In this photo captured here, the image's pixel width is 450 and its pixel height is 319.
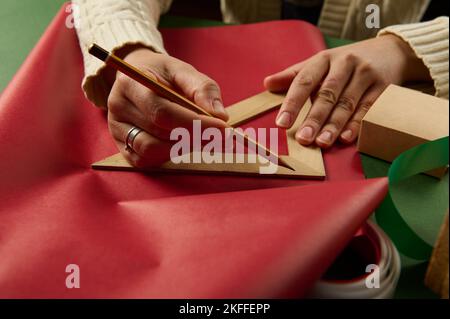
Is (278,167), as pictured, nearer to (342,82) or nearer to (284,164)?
(284,164)

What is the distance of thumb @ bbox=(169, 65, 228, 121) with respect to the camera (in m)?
0.60

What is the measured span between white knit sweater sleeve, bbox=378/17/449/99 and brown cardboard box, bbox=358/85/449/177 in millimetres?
72

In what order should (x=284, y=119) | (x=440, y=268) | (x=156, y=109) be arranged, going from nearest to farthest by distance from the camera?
(x=440, y=268) → (x=156, y=109) → (x=284, y=119)

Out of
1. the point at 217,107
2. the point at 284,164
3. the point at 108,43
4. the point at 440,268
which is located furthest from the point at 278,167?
the point at 108,43

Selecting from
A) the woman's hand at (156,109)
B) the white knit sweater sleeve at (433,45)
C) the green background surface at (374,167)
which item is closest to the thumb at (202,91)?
the woman's hand at (156,109)

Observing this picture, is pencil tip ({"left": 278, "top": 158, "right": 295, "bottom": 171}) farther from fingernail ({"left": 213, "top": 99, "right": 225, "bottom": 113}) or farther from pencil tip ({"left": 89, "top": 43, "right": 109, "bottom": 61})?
pencil tip ({"left": 89, "top": 43, "right": 109, "bottom": 61})

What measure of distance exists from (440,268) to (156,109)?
0.35 meters

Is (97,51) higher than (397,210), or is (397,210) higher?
(97,51)

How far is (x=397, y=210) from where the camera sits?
1.73 feet

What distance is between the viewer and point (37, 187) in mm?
590

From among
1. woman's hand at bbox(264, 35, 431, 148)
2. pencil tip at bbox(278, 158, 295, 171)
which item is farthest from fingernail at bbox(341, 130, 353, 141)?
pencil tip at bbox(278, 158, 295, 171)

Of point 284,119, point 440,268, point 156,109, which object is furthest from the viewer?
point 284,119

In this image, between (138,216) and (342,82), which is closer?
(138,216)

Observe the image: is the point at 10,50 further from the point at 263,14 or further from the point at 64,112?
the point at 263,14
